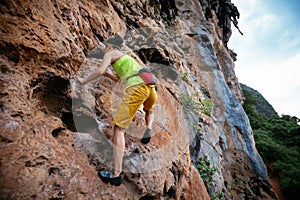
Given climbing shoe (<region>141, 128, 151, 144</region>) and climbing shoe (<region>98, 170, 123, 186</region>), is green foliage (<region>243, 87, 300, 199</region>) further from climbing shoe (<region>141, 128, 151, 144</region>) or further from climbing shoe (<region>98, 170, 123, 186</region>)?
climbing shoe (<region>98, 170, 123, 186</region>)

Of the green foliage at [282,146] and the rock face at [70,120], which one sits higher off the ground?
the green foliage at [282,146]

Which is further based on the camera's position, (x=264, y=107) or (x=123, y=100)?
(x=264, y=107)

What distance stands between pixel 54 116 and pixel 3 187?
3.39 feet

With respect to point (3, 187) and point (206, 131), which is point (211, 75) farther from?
point (3, 187)

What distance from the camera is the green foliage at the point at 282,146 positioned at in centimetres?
1150

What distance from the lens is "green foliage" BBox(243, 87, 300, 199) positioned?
37.7 ft

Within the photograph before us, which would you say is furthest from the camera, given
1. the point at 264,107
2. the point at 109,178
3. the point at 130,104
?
the point at 264,107

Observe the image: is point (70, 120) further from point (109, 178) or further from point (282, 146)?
point (282, 146)

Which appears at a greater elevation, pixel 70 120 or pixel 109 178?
pixel 70 120

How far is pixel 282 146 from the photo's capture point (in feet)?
47.5

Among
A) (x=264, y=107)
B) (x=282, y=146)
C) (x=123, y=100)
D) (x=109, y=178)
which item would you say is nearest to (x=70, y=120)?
(x=123, y=100)

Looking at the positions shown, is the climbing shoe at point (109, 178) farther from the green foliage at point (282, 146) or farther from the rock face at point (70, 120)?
the green foliage at point (282, 146)

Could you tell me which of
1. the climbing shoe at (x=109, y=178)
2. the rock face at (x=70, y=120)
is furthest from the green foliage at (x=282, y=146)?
the climbing shoe at (x=109, y=178)

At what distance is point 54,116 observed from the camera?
2211mm
